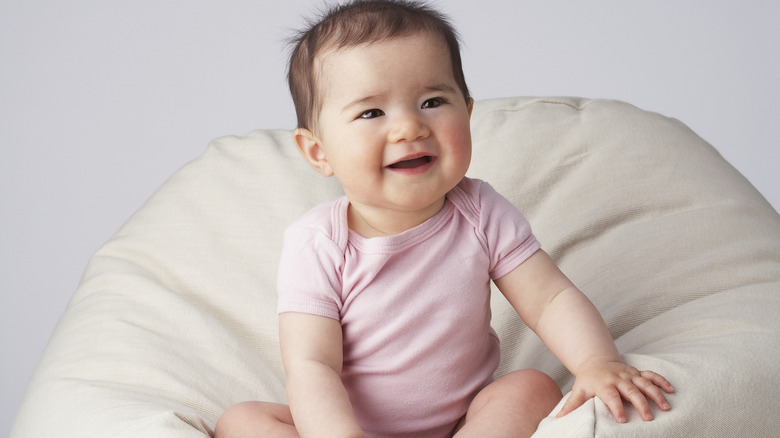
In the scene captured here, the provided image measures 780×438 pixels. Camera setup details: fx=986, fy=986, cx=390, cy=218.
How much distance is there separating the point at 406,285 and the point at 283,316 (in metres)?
0.19

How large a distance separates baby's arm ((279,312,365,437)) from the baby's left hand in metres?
0.30

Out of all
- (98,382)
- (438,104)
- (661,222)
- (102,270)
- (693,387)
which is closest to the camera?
(693,387)

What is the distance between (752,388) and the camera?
52.6 inches

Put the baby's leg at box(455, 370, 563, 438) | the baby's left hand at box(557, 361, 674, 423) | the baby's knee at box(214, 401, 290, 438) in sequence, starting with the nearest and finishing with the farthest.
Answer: the baby's left hand at box(557, 361, 674, 423)
the baby's leg at box(455, 370, 563, 438)
the baby's knee at box(214, 401, 290, 438)

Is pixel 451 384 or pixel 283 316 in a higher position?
pixel 283 316

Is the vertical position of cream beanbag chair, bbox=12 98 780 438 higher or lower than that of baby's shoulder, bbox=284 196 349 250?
lower

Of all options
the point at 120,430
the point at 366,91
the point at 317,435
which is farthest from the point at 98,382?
the point at 366,91

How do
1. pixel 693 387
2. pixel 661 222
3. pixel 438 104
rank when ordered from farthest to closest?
pixel 661 222
pixel 438 104
pixel 693 387

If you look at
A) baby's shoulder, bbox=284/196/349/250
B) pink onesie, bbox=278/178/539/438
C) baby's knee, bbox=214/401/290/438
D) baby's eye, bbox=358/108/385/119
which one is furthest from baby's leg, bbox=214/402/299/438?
baby's eye, bbox=358/108/385/119

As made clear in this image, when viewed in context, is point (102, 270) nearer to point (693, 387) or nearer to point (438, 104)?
point (438, 104)

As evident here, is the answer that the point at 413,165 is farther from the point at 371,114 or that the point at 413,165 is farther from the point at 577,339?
the point at 577,339

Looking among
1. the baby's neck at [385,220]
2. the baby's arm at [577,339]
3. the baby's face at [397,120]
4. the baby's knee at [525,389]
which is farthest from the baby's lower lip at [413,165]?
the baby's knee at [525,389]

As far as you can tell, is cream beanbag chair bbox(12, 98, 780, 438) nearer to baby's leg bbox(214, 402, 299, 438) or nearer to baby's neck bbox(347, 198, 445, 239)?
baby's leg bbox(214, 402, 299, 438)

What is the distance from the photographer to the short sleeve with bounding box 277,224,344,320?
4.77 feet
